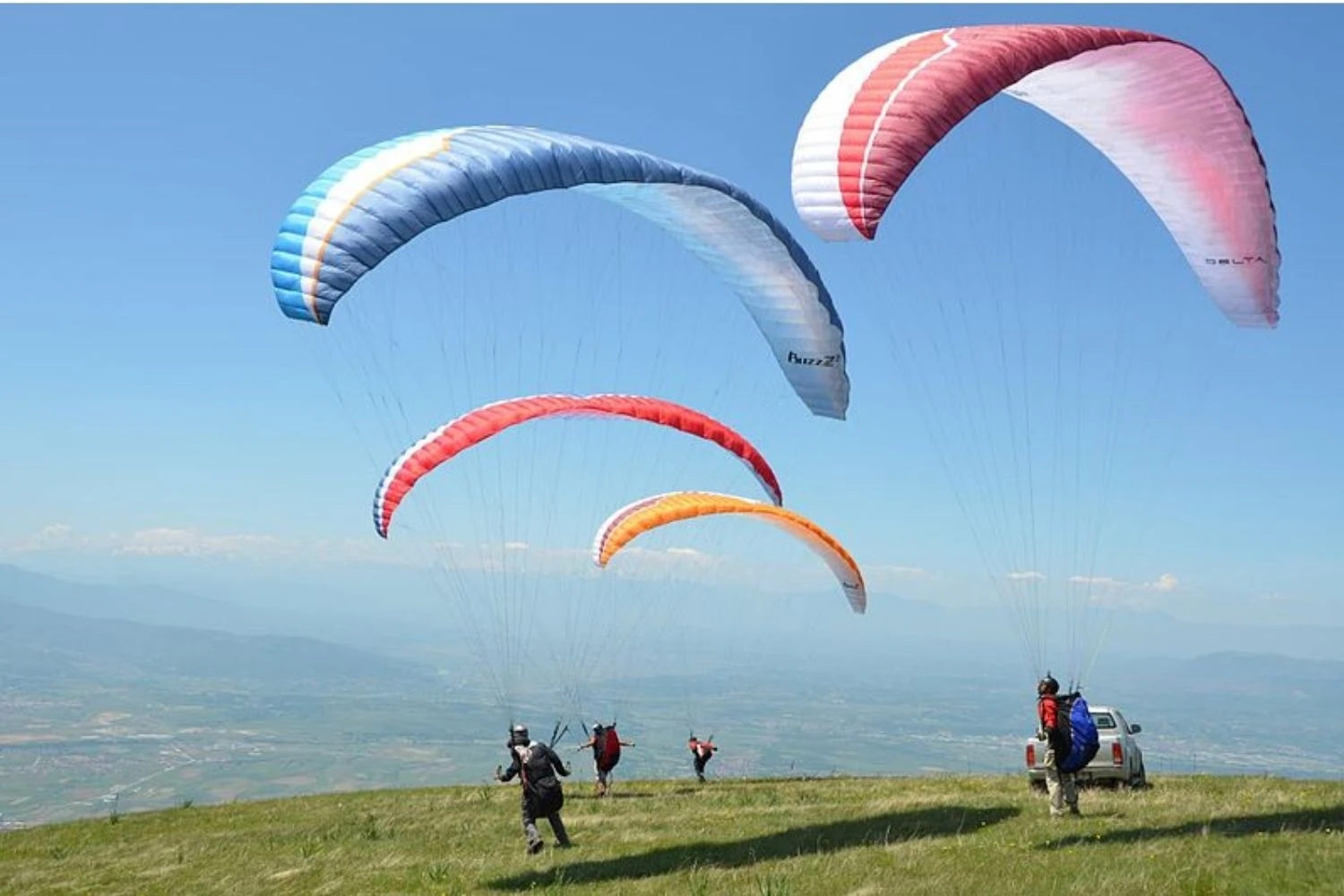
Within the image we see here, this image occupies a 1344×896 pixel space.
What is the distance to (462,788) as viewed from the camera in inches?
933

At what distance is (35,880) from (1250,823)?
15789mm

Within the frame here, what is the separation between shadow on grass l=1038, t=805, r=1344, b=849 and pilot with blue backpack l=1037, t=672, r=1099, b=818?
4.88 ft

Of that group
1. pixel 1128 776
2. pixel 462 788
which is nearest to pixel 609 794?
pixel 462 788

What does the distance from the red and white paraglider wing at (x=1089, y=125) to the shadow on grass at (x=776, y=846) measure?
7.20 m

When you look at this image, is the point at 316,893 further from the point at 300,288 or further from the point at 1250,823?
the point at 1250,823

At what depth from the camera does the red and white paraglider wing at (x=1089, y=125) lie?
39.7 ft

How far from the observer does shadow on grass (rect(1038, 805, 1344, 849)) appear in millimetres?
12148

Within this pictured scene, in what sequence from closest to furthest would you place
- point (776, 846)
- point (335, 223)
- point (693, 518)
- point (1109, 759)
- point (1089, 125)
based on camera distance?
point (335, 223) → point (776, 846) → point (1089, 125) → point (1109, 759) → point (693, 518)

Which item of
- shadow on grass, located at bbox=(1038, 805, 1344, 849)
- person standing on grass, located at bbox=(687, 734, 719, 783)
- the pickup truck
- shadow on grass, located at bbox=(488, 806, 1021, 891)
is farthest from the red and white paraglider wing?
person standing on grass, located at bbox=(687, 734, 719, 783)

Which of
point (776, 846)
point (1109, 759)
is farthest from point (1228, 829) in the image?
point (1109, 759)

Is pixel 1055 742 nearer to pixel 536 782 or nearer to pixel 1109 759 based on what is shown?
pixel 1109 759

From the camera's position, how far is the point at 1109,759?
17859 millimetres

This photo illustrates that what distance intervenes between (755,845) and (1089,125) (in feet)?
33.7

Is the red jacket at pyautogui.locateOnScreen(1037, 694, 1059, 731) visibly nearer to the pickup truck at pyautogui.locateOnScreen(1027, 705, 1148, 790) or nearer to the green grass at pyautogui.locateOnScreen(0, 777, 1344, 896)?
the green grass at pyautogui.locateOnScreen(0, 777, 1344, 896)
